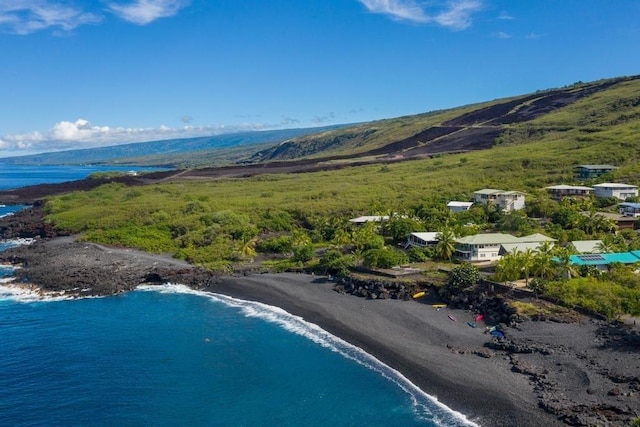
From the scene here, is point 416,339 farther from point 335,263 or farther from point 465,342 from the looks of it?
point 335,263

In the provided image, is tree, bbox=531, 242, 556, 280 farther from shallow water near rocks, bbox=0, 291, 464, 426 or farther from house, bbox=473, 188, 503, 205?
house, bbox=473, 188, 503, 205

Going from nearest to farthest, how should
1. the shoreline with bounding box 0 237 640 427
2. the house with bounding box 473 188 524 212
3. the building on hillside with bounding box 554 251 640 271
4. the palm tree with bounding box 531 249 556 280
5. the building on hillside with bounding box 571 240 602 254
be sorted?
the shoreline with bounding box 0 237 640 427 → the palm tree with bounding box 531 249 556 280 → the building on hillside with bounding box 554 251 640 271 → the building on hillside with bounding box 571 240 602 254 → the house with bounding box 473 188 524 212

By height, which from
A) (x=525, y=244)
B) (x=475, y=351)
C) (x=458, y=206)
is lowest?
(x=475, y=351)

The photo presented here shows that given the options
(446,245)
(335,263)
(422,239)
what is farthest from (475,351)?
(422,239)

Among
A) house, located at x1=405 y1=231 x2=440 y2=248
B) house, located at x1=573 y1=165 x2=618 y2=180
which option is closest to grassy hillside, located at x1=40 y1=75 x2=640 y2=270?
house, located at x1=573 y1=165 x2=618 y2=180

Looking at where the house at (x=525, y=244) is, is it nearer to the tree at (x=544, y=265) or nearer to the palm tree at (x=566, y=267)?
the tree at (x=544, y=265)

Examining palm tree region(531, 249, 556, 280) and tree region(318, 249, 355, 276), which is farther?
tree region(318, 249, 355, 276)
